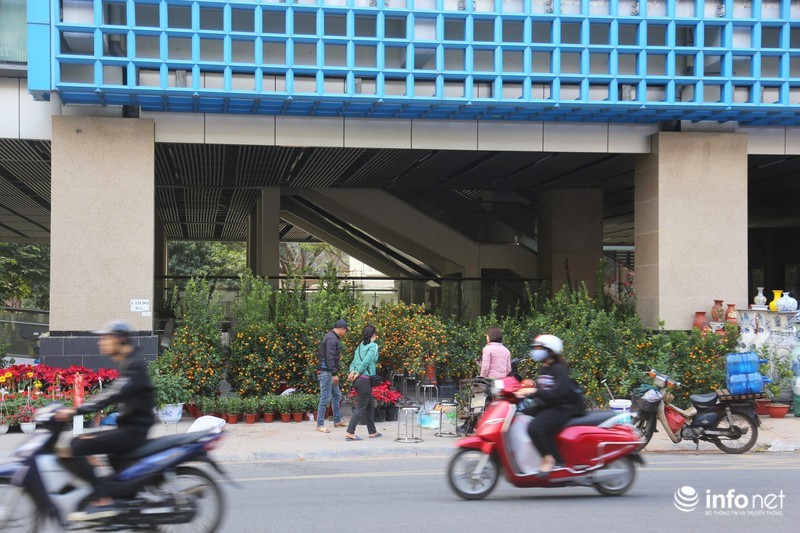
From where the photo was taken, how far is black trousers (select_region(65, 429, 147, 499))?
6.07 metres

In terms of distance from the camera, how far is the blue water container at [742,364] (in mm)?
11375

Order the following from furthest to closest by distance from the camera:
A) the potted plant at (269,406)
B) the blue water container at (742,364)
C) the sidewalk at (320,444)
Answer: the potted plant at (269,406), the blue water container at (742,364), the sidewalk at (320,444)

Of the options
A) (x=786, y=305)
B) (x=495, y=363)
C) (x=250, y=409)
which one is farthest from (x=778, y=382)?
(x=250, y=409)

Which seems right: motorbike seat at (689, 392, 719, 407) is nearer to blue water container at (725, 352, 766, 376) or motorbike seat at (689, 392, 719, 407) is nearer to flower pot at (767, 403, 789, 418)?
blue water container at (725, 352, 766, 376)

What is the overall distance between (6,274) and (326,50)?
2819 centimetres

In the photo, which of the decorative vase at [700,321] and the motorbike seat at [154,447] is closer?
the motorbike seat at [154,447]

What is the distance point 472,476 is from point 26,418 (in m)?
7.81

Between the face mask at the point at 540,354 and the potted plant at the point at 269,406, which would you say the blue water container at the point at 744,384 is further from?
the potted plant at the point at 269,406

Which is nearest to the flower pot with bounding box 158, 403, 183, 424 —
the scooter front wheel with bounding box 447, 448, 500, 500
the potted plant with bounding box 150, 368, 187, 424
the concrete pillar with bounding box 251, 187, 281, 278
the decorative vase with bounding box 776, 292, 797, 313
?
the potted plant with bounding box 150, 368, 187, 424

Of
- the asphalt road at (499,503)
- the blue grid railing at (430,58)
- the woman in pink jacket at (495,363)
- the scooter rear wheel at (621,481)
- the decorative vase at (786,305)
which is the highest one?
the blue grid railing at (430,58)

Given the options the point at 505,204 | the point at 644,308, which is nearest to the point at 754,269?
the point at 505,204

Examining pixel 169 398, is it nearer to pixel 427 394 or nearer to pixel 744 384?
pixel 427 394

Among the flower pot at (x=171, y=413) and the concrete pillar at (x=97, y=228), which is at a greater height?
the concrete pillar at (x=97, y=228)

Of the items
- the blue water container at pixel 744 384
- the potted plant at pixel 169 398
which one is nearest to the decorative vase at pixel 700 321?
the blue water container at pixel 744 384
